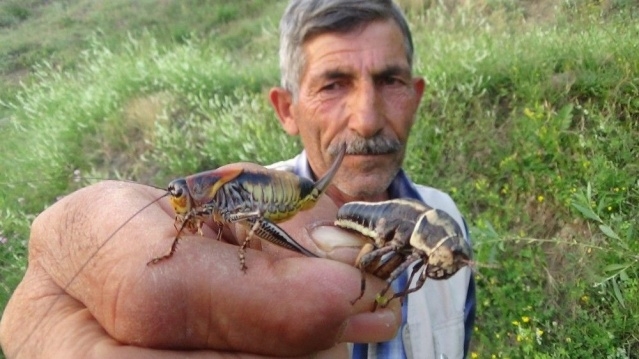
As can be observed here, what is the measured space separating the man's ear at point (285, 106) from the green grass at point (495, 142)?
820mm

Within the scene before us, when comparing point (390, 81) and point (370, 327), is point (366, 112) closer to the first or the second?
point (390, 81)

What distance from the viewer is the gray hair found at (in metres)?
2.10

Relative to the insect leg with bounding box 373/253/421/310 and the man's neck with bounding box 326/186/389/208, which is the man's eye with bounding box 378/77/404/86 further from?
the insect leg with bounding box 373/253/421/310

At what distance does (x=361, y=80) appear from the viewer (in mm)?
2080

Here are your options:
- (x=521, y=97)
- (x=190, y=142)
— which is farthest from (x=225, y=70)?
(x=521, y=97)

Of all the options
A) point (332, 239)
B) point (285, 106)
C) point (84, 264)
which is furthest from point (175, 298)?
point (285, 106)

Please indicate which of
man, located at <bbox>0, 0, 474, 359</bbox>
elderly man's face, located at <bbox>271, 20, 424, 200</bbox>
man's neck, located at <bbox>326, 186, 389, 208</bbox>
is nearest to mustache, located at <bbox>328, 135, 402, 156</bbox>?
elderly man's face, located at <bbox>271, 20, 424, 200</bbox>

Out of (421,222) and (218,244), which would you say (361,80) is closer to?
(421,222)

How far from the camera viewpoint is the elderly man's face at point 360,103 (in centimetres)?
206

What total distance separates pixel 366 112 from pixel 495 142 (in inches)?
64.7

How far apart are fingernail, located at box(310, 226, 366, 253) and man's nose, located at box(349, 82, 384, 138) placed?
3.33ft

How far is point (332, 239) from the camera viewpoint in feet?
3.31

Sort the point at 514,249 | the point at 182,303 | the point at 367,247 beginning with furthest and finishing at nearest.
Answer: the point at 514,249 → the point at 367,247 → the point at 182,303

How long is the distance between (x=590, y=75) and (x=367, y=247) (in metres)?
2.94
